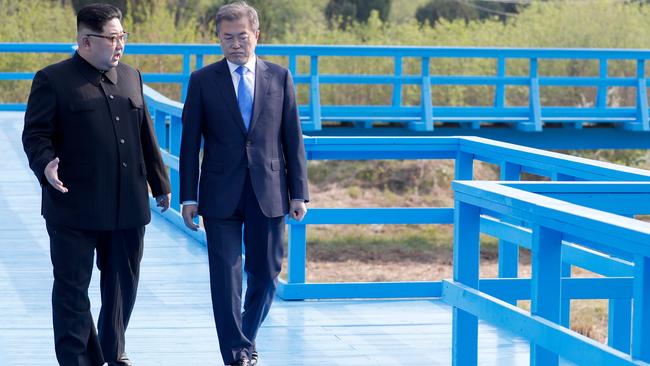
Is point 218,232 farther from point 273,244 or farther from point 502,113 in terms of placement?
point 502,113

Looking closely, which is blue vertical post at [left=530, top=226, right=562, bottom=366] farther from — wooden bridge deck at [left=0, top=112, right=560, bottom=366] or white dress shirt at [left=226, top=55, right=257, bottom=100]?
wooden bridge deck at [left=0, top=112, right=560, bottom=366]

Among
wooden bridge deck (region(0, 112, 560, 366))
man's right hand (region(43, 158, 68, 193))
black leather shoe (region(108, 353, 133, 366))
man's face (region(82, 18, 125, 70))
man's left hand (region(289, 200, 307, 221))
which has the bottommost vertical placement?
wooden bridge deck (region(0, 112, 560, 366))

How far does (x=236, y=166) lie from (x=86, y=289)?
769 millimetres

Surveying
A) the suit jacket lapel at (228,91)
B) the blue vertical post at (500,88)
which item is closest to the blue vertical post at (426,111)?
the blue vertical post at (500,88)

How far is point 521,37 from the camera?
30469 mm

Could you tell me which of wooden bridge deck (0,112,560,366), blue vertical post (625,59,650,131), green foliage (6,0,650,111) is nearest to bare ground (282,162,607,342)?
green foliage (6,0,650,111)

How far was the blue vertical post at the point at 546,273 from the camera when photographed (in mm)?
4289

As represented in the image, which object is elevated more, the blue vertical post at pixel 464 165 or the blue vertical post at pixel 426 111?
the blue vertical post at pixel 464 165

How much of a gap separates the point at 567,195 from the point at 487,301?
47 cm

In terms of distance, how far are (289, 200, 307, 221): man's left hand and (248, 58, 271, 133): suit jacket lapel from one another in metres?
0.36

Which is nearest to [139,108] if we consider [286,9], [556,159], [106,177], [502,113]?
[106,177]

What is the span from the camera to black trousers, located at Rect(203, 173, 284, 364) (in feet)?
19.2

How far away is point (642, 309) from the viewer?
12.3 ft

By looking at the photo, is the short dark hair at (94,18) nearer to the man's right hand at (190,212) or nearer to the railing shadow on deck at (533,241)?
the man's right hand at (190,212)
